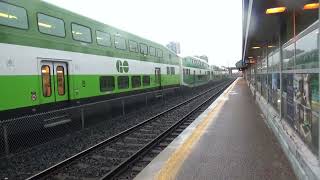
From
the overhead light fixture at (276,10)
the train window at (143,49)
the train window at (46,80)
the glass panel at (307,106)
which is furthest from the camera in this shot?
the train window at (143,49)

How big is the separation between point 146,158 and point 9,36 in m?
4.51

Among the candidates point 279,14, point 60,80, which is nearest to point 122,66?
point 60,80

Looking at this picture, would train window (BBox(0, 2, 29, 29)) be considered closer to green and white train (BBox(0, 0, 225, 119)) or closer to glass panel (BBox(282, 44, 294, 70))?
green and white train (BBox(0, 0, 225, 119))

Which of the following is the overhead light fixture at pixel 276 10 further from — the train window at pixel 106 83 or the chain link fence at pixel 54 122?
the train window at pixel 106 83

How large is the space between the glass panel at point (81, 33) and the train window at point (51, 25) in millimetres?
641

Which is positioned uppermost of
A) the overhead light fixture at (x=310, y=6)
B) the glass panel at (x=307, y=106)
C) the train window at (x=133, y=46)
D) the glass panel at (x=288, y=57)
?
the train window at (x=133, y=46)

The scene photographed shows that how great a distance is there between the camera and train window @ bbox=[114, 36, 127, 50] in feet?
48.9

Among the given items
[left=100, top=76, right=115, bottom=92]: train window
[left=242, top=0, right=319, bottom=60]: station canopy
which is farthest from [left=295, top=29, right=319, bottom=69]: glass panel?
[left=100, top=76, right=115, bottom=92]: train window

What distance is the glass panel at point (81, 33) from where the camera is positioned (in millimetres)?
11606

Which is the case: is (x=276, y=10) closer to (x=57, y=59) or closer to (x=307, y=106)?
(x=307, y=106)

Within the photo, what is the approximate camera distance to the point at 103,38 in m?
13.7

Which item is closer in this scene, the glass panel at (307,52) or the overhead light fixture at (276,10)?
the glass panel at (307,52)

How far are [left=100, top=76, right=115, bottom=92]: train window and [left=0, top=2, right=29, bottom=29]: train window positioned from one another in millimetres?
4560

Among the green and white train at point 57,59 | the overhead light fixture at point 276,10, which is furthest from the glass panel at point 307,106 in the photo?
the green and white train at point 57,59
